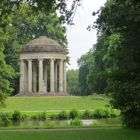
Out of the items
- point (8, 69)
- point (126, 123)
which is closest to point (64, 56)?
point (8, 69)

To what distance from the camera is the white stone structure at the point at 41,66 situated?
240 feet

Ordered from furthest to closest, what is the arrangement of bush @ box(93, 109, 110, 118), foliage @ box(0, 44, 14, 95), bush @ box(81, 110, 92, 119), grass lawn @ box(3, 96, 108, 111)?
grass lawn @ box(3, 96, 108, 111)
bush @ box(93, 109, 110, 118)
bush @ box(81, 110, 92, 119)
foliage @ box(0, 44, 14, 95)

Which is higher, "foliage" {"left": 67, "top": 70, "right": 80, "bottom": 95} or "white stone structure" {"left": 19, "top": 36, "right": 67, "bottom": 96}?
"foliage" {"left": 67, "top": 70, "right": 80, "bottom": 95}

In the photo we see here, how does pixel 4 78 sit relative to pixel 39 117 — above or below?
above

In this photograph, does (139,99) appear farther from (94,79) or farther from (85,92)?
(85,92)

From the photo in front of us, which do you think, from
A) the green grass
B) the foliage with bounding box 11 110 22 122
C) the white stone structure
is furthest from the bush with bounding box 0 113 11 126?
the white stone structure

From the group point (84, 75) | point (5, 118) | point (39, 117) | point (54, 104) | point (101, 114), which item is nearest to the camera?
point (5, 118)

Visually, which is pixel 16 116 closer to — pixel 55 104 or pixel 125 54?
pixel 55 104

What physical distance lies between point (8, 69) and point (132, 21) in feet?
65.7

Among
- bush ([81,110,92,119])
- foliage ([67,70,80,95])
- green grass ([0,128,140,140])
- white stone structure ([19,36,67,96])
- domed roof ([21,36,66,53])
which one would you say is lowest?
green grass ([0,128,140,140])

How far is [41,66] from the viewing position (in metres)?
74.0

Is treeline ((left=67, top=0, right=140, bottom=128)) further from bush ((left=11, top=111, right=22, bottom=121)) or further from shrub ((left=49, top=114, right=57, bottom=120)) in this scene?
bush ((left=11, top=111, right=22, bottom=121))

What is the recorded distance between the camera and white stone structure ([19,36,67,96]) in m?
73.0

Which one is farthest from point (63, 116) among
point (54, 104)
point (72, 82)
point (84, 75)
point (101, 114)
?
point (72, 82)
